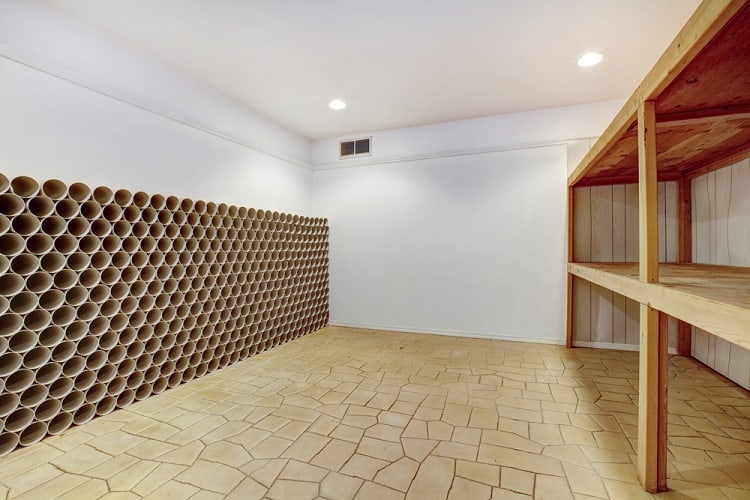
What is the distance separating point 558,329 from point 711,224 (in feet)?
5.38

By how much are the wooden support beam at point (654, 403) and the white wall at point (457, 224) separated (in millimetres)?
2373

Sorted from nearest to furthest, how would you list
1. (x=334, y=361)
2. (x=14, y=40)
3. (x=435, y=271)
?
1. (x=14, y=40)
2. (x=334, y=361)
3. (x=435, y=271)

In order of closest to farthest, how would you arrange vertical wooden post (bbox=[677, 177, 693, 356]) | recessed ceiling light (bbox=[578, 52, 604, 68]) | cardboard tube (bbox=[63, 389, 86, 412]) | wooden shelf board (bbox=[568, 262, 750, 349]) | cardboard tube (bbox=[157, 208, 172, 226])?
wooden shelf board (bbox=[568, 262, 750, 349]) < cardboard tube (bbox=[63, 389, 86, 412]) < cardboard tube (bbox=[157, 208, 172, 226]) < recessed ceiling light (bbox=[578, 52, 604, 68]) < vertical wooden post (bbox=[677, 177, 693, 356])

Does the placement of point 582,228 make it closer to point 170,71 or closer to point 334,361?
point 334,361

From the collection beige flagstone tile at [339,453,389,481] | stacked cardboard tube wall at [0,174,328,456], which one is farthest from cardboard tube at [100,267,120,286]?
beige flagstone tile at [339,453,389,481]

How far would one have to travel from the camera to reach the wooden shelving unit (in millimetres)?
1021

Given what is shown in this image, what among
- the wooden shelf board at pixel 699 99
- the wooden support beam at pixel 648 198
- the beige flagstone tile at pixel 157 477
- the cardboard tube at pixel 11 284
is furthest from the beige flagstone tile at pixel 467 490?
the cardboard tube at pixel 11 284

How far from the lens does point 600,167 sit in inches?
118

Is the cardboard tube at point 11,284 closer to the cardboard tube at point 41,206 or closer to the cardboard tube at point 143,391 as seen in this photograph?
the cardboard tube at point 41,206

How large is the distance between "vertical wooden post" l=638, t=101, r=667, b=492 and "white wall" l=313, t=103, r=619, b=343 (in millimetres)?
2382

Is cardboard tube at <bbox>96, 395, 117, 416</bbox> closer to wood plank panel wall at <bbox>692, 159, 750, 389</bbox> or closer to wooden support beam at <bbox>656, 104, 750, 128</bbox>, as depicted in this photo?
wooden support beam at <bbox>656, 104, 750, 128</bbox>

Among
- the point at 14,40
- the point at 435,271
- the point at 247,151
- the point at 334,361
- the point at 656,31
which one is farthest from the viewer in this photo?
the point at 435,271

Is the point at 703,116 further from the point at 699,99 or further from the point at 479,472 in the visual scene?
the point at 479,472

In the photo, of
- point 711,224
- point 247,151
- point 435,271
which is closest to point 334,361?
point 435,271
